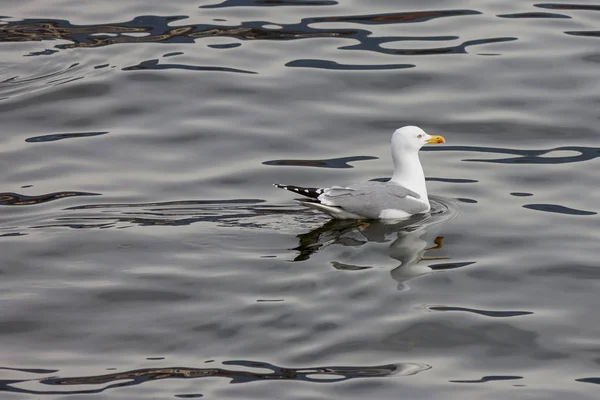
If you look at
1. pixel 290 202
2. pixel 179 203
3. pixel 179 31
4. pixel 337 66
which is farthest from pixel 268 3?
pixel 179 203

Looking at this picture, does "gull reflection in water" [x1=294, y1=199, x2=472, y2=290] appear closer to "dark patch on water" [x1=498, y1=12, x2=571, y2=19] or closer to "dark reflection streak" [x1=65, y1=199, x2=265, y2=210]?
"dark reflection streak" [x1=65, y1=199, x2=265, y2=210]

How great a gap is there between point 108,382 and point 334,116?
7364 mm

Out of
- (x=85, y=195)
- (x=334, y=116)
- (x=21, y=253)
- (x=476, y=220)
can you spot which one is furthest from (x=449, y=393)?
(x=334, y=116)

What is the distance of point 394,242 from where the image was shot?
39.2 ft

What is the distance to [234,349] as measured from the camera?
949 centimetres

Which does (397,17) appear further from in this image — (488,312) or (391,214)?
(488,312)

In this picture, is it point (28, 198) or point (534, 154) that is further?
point (534, 154)

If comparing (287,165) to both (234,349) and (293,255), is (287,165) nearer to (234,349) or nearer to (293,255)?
(293,255)

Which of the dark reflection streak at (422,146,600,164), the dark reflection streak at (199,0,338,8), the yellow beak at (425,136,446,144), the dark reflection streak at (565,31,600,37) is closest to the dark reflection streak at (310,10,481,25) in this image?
the dark reflection streak at (199,0,338,8)

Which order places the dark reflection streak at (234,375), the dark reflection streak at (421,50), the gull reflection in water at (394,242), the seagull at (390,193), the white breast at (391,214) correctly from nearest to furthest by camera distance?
the dark reflection streak at (234,375) → the gull reflection in water at (394,242) → the seagull at (390,193) → the white breast at (391,214) → the dark reflection streak at (421,50)

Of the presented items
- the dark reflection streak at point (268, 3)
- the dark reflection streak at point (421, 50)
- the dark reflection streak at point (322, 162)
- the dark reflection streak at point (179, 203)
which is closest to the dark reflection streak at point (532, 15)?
the dark reflection streak at point (421, 50)

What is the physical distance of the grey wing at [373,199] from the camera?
12094 millimetres

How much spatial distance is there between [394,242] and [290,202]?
1555 mm

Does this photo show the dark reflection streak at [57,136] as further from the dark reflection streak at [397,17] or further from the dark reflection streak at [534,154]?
→ the dark reflection streak at [397,17]
